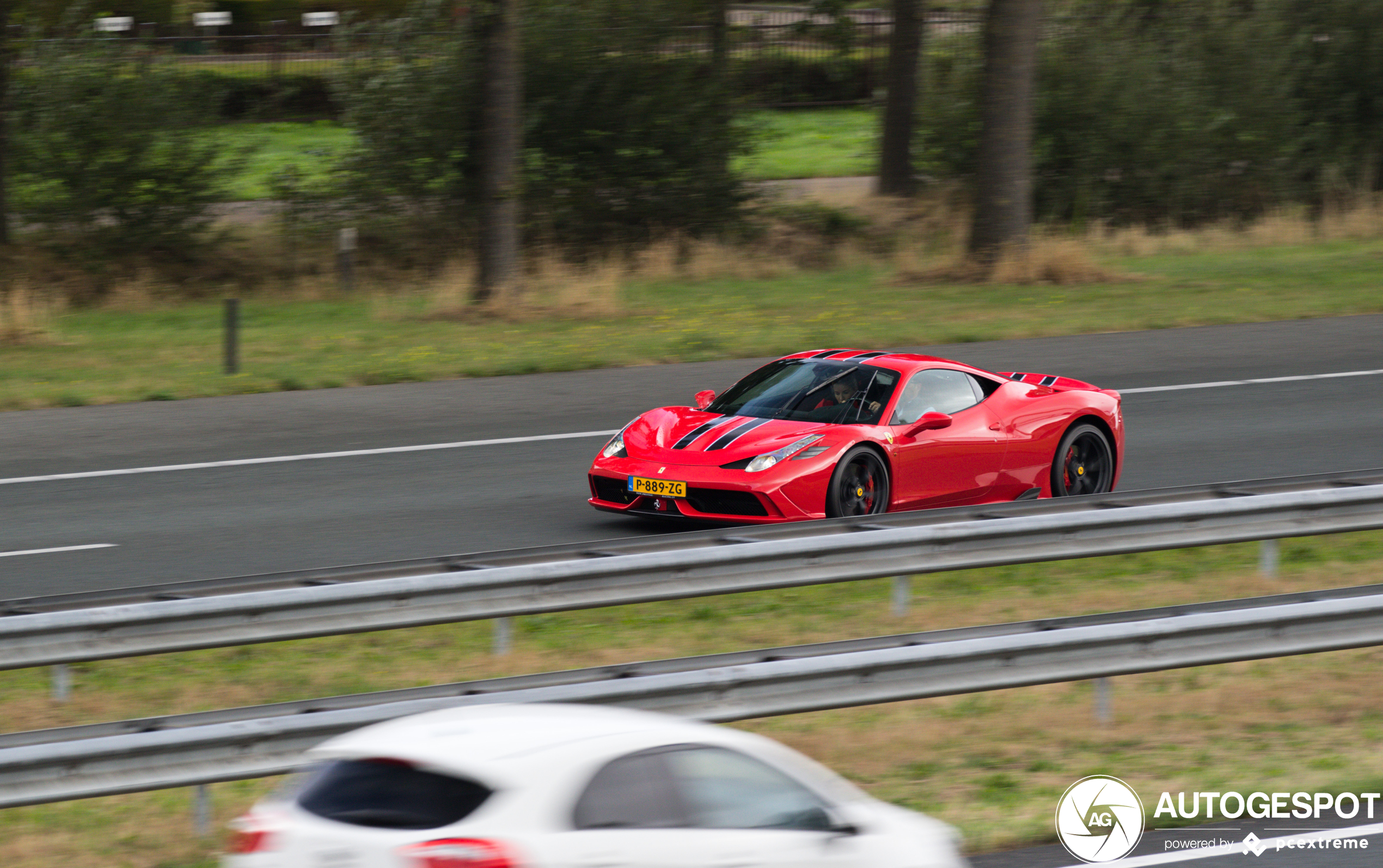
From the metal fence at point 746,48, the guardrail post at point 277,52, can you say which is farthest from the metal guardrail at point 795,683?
the guardrail post at point 277,52

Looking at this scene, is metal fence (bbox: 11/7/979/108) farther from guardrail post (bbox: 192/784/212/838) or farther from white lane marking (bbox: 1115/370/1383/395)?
guardrail post (bbox: 192/784/212/838)

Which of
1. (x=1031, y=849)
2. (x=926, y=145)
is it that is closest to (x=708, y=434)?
(x=1031, y=849)

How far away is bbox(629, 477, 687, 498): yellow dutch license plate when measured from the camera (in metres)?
11.2

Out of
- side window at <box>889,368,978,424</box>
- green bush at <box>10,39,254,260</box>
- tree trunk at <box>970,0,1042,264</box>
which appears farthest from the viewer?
green bush at <box>10,39,254,260</box>

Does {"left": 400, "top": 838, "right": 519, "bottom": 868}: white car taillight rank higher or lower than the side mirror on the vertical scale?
higher

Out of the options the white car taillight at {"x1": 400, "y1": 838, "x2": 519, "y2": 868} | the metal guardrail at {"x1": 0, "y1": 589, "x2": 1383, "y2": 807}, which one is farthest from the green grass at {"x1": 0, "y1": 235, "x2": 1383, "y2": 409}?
the white car taillight at {"x1": 400, "y1": 838, "x2": 519, "y2": 868}

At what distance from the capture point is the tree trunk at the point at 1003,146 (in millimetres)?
25500

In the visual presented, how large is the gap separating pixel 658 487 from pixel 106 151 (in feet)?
64.7

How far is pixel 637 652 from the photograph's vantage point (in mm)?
9211

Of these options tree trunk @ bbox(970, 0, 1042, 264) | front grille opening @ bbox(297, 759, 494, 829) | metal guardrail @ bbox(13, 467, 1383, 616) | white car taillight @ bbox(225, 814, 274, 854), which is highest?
tree trunk @ bbox(970, 0, 1042, 264)

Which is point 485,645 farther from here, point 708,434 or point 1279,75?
point 1279,75

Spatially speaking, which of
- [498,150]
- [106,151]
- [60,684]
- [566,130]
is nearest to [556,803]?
[60,684]

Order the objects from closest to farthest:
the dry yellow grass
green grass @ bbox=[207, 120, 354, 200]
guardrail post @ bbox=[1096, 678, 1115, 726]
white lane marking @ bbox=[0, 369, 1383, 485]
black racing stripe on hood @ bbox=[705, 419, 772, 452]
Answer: guardrail post @ bbox=[1096, 678, 1115, 726], black racing stripe on hood @ bbox=[705, 419, 772, 452], white lane marking @ bbox=[0, 369, 1383, 485], the dry yellow grass, green grass @ bbox=[207, 120, 354, 200]

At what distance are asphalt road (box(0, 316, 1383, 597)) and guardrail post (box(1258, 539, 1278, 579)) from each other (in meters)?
2.94
